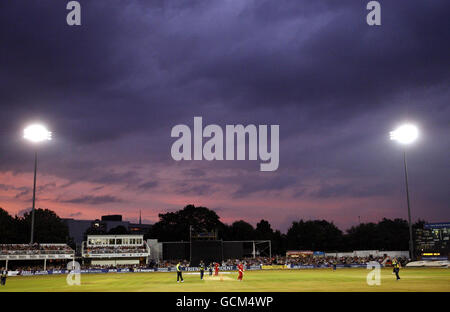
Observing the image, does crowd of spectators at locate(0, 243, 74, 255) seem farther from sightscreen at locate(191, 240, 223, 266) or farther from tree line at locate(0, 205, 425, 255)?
tree line at locate(0, 205, 425, 255)

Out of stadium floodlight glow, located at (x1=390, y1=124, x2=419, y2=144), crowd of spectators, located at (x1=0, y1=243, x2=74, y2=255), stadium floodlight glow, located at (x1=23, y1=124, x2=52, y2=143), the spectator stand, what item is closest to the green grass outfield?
the spectator stand

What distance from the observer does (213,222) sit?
418ft

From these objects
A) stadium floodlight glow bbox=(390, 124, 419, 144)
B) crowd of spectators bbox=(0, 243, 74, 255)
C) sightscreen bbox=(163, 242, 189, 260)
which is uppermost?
stadium floodlight glow bbox=(390, 124, 419, 144)

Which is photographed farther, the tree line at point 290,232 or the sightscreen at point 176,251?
the tree line at point 290,232

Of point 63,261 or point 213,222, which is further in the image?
point 213,222

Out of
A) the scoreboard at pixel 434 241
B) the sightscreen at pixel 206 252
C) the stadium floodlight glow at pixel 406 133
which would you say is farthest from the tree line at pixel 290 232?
the stadium floodlight glow at pixel 406 133

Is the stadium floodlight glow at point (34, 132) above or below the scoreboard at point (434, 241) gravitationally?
above

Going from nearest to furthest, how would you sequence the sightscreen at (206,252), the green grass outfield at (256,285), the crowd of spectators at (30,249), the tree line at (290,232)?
the green grass outfield at (256,285)
the crowd of spectators at (30,249)
the sightscreen at (206,252)
the tree line at (290,232)

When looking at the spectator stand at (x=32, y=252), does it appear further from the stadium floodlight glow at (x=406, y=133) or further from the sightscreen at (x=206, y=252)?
the stadium floodlight glow at (x=406, y=133)
